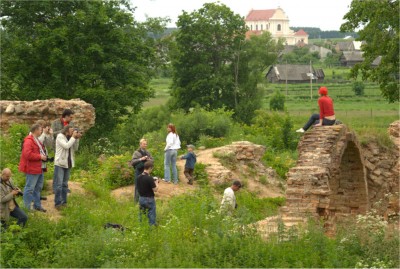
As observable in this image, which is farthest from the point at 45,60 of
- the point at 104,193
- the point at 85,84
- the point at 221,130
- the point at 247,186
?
the point at 104,193

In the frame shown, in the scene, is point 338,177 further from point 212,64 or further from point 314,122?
point 212,64

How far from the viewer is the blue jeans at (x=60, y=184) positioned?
46.0 ft

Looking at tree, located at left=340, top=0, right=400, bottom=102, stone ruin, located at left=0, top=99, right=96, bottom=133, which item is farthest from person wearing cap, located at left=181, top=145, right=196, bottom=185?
tree, located at left=340, top=0, right=400, bottom=102

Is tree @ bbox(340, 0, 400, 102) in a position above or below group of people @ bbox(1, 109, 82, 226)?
above

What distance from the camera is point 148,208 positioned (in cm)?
1339

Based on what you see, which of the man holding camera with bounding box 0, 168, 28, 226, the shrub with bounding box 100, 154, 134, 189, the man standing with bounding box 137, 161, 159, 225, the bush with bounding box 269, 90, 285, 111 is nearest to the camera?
the man holding camera with bounding box 0, 168, 28, 226

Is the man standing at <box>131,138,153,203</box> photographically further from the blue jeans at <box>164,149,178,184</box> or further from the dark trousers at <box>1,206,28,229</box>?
the dark trousers at <box>1,206,28,229</box>

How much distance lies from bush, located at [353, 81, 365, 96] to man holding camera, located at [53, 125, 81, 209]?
47348 millimetres

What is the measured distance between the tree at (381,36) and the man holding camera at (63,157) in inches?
595

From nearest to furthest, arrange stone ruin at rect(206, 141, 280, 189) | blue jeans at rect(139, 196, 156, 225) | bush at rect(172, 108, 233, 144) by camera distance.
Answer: blue jeans at rect(139, 196, 156, 225), stone ruin at rect(206, 141, 280, 189), bush at rect(172, 108, 233, 144)

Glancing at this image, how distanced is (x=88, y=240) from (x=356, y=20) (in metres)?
18.8

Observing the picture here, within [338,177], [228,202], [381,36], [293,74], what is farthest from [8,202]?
[293,74]

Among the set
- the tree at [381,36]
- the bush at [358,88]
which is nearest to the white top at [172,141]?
the tree at [381,36]

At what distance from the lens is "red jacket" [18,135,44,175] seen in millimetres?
13336
